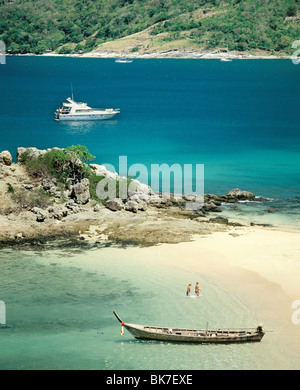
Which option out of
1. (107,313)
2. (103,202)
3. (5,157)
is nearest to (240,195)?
(103,202)

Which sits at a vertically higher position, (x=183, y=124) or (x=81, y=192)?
(x=183, y=124)

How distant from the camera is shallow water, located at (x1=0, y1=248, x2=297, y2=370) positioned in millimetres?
23109

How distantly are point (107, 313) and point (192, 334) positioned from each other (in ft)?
15.2

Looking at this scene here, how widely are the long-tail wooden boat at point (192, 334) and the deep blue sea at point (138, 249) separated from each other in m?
0.31

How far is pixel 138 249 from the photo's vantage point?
110 feet

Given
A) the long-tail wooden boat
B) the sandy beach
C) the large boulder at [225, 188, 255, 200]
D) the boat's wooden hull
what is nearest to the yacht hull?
the large boulder at [225, 188, 255, 200]

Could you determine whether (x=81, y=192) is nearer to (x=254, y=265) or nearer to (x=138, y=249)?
(x=138, y=249)

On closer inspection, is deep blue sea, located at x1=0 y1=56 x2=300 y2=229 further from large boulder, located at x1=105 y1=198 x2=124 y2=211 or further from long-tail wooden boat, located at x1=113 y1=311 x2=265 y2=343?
long-tail wooden boat, located at x1=113 y1=311 x2=265 y2=343

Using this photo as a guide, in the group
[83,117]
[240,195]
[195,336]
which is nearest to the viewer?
[195,336]

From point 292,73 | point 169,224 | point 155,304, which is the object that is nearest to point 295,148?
point 169,224

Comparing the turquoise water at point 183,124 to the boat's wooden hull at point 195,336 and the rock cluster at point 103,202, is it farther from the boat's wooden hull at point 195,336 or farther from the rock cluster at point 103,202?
the boat's wooden hull at point 195,336

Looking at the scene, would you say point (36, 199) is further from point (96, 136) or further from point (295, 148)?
point (295, 148)

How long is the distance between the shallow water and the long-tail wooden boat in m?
0.30

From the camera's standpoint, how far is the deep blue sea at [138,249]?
23688 mm
